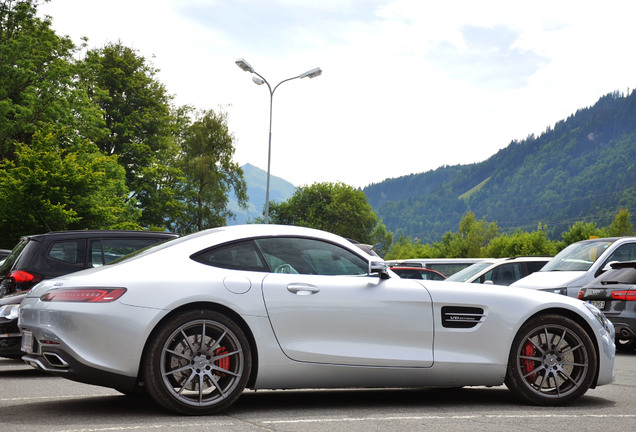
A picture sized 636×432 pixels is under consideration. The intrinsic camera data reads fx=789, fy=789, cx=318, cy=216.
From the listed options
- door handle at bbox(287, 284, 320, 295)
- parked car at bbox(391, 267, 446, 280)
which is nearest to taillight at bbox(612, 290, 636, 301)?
door handle at bbox(287, 284, 320, 295)

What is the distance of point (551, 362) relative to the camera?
641 cm

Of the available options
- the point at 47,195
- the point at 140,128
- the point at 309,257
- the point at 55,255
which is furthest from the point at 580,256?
the point at 140,128

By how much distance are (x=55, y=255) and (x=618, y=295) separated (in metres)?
8.07

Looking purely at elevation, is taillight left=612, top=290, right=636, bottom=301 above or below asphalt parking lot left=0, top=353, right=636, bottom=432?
above

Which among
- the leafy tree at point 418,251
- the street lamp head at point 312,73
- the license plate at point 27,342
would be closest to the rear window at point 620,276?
the license plate at point 27,342

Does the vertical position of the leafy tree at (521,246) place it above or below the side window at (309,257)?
above

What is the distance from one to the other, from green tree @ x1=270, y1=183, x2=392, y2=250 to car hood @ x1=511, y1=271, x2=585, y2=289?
2794 inches

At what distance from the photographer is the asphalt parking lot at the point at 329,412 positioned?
17.1 feet

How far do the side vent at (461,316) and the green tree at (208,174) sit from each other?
169ft

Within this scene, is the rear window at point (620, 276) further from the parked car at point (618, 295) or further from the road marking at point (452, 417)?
the road marking at point (452, 417)

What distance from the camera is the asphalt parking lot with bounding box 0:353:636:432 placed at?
520 centimetres

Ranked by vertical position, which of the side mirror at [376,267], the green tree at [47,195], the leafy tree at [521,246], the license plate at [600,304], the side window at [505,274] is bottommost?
the license plate at [600,304]

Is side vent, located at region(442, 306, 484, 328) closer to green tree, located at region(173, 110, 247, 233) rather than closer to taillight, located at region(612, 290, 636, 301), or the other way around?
taillight, located at region(612, 290, 636, 301)

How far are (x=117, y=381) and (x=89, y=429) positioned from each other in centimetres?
51
